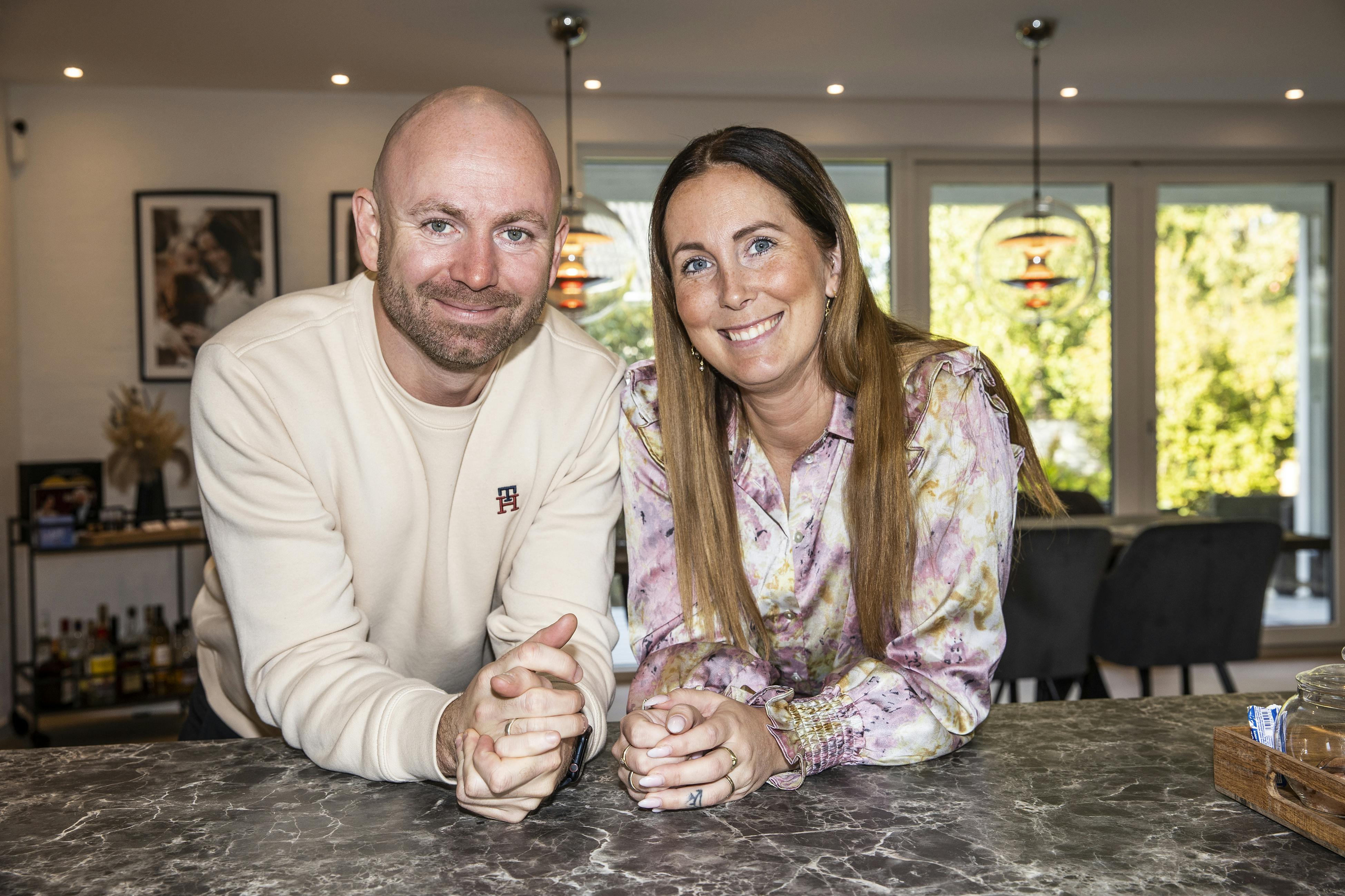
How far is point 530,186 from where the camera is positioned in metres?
1.41

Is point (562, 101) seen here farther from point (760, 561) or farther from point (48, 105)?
point (760, 561)

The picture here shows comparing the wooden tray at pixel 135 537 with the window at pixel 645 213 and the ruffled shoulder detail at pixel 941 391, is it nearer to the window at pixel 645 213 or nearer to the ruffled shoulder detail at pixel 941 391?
the window at pixel 645 213

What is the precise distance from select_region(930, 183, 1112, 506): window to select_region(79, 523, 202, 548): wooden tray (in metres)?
3.66

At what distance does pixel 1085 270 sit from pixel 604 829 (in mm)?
3175

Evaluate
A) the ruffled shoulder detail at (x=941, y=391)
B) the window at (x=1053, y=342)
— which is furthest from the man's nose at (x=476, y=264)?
the window at (x=1053, y=342)

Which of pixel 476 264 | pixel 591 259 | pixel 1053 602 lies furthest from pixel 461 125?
pixel 1053 602

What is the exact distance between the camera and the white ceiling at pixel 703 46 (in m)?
3.73

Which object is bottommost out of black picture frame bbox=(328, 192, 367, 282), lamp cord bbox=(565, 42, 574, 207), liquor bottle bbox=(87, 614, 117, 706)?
liquor bottle bbox=(87, 614, 117, 706)

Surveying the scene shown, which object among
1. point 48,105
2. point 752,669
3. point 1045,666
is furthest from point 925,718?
point 48,105

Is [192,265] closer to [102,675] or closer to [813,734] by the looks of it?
[102,675]

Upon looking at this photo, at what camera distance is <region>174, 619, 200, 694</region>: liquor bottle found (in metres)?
4.19

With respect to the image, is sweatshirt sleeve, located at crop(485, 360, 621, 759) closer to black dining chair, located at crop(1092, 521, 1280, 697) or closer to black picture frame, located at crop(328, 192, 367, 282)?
black dining chair, located at crop(1092, 521, 1280, 697)

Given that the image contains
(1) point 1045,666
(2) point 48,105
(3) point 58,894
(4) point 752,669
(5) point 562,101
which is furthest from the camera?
(5) point 562,101

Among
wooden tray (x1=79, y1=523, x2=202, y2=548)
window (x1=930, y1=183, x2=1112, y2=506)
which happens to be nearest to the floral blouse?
wooden tray (x1=79, y1=523, x2=202, y2=548)
